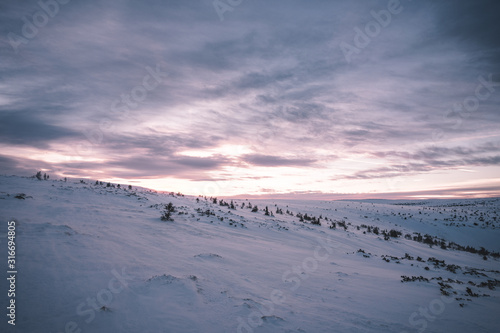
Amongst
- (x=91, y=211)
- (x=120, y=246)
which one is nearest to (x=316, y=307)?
(x=120, y=246)

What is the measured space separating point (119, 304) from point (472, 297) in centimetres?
892

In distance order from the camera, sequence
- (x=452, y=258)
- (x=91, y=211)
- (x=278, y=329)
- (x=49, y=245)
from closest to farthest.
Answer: (x=278, y=329) < (x=49, y=245) < (x=91, y=211) < (x=452, y=258)

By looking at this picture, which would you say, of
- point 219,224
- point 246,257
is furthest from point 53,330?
point 219,224

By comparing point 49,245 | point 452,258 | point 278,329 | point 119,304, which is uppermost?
point 49,245

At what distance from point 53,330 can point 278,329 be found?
3496 millimetres

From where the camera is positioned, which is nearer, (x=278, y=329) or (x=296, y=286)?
(x=278, y=329)

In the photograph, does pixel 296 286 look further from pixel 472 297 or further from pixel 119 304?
pixel 472 297

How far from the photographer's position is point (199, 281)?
5555 millimetres

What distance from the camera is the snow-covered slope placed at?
4.18m

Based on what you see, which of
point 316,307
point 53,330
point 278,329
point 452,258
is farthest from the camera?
point 452,258

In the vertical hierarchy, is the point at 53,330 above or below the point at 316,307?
above

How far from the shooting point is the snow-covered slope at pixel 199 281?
4180mm

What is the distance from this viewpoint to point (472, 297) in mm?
6664

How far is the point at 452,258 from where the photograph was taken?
A: 13938 millimetres
